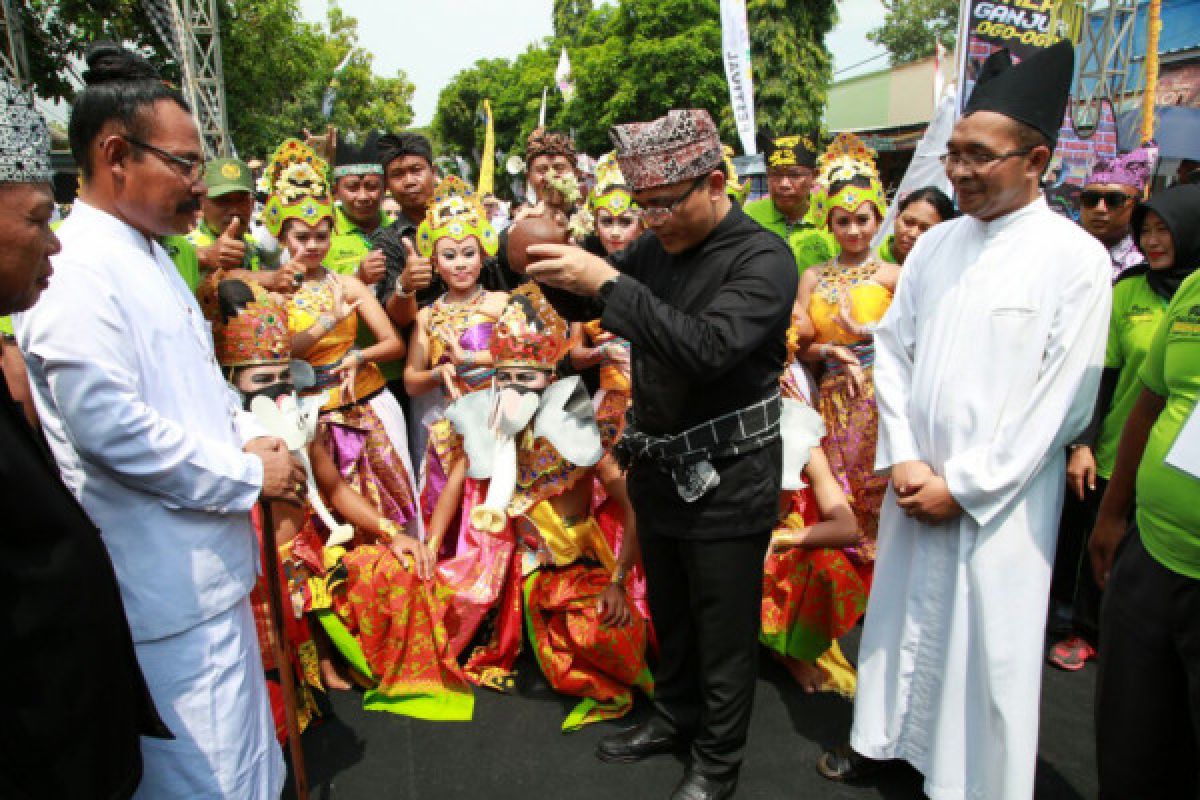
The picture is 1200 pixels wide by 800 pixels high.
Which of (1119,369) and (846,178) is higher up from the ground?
(846,178)

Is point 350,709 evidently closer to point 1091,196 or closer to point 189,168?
point 189,168

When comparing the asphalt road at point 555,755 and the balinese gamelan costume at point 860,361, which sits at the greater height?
the balinese gamelan costume at point 860,361

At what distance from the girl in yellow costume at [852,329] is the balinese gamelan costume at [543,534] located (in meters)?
1.24

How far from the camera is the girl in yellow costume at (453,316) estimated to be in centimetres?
339

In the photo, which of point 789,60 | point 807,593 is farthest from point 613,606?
point 789,60

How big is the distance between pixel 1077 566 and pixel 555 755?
2718mm

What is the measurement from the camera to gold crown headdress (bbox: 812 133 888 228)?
3.79 metres

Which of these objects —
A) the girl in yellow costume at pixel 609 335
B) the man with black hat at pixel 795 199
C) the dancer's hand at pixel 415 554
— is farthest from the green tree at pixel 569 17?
the dancer's hand at pixel 415 554

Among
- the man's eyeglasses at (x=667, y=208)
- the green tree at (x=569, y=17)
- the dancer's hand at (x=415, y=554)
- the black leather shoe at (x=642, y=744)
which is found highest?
the green tree at (x=569, y=17)

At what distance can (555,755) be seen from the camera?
2811mm

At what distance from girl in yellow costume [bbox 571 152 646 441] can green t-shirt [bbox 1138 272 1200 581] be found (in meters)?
1.86

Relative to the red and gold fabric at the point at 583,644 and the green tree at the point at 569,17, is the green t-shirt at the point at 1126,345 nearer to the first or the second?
the red and gold fabric at the point at 583,644

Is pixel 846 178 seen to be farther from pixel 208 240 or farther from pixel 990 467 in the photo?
pixel 208 240

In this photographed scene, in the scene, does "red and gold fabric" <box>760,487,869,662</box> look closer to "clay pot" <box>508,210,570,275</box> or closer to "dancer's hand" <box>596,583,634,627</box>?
"dancer's hand" <box>596,583,634,627</box>
